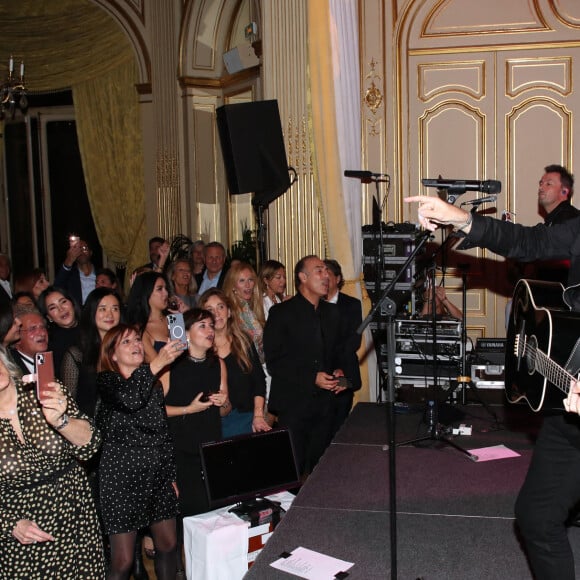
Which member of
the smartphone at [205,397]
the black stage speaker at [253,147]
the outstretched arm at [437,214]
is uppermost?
the black stage speaker at [253,147]

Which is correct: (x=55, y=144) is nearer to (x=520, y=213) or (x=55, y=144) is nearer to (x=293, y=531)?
(x=520, y=213)

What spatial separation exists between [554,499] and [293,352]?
8.20 ft

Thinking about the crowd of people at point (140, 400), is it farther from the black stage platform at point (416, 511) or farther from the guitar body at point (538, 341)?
the guitar body at point (538, 341)

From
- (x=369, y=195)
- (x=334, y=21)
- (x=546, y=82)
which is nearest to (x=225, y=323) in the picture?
(x=334, y=21)

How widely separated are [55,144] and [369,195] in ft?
17.8

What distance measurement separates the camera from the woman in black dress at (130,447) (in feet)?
11.3

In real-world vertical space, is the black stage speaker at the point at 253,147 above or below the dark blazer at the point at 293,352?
above

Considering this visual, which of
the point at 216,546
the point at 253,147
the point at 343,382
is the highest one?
the point at 253,147

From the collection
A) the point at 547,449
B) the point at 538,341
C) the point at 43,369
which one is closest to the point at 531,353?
the point at 538,341

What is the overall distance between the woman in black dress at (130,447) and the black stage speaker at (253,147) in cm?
220

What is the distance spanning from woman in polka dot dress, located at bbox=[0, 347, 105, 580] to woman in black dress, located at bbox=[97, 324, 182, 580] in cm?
48

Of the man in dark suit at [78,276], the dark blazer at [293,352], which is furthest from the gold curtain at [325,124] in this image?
the man in dark suit at [78,276]

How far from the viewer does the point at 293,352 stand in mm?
4875

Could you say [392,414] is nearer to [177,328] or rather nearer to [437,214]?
[437,214]
